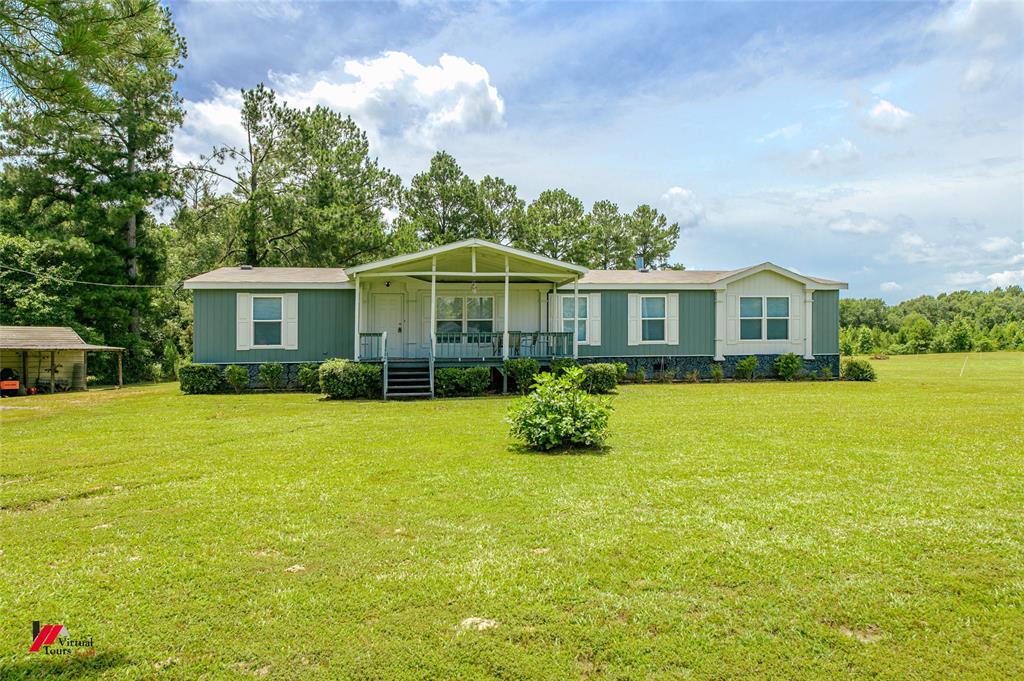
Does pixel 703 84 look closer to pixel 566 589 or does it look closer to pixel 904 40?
pixel 904 40

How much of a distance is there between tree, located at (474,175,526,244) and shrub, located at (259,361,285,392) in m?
15.1

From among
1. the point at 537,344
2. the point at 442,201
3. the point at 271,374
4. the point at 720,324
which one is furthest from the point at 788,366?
the point at 442,201

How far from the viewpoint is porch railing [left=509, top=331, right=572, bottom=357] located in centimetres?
1505

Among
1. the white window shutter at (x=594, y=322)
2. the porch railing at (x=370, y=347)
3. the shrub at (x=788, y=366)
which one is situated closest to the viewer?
the porch railing at (x=370, y=347)

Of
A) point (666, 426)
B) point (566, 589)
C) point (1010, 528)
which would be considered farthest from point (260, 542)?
point (666, 426)

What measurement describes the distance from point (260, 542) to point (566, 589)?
6.99ft

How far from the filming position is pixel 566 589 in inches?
121

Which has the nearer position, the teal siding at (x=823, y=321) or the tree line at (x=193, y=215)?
the teal siding at (x=823, y=321)

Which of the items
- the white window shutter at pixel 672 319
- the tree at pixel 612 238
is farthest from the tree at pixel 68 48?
the tree at pixel 612 238

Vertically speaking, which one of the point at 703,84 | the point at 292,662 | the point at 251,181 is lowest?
the point at 292,662

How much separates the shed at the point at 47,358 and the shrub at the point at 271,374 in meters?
6.01

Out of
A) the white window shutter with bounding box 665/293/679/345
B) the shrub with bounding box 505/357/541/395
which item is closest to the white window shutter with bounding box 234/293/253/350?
the shrub with bounding box 505/357/541/395

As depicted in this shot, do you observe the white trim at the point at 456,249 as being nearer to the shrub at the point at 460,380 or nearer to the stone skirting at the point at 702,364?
the shrub at the point at 460,380

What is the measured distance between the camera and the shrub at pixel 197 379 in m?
14.7
